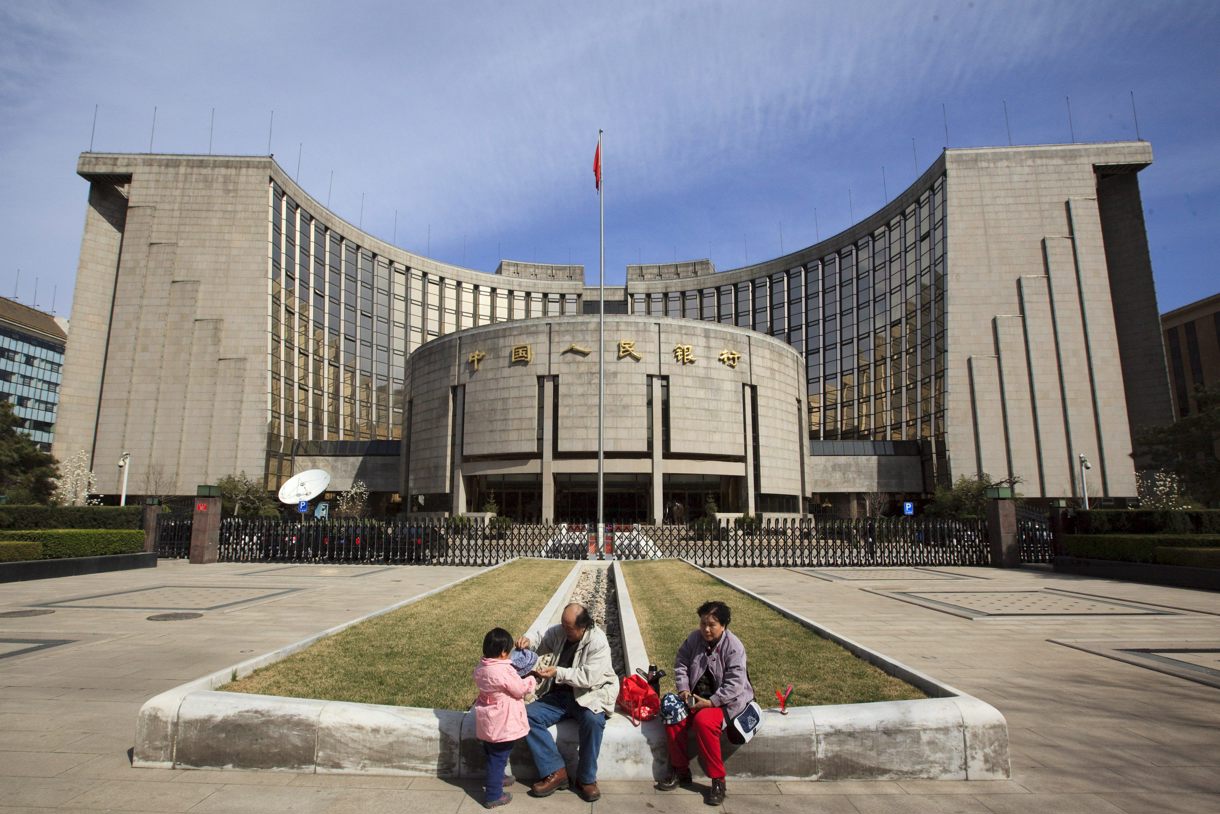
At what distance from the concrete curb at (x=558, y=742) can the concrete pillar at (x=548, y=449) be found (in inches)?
1654

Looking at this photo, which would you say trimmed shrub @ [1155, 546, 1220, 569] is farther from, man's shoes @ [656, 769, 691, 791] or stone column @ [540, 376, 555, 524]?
stone column @ [540, 376, 555, 524]

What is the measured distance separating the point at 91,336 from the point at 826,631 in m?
65.7

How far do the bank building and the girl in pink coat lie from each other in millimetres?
42436

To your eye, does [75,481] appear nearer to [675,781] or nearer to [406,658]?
[406,658]

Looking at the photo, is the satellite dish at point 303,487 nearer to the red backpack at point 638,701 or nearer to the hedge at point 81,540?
the hedge at point 81,540

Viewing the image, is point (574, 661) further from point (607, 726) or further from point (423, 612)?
point (423, 612)

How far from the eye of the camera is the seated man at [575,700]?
17.0ft

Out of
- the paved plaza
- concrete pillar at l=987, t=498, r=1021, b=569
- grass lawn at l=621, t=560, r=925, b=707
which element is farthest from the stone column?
grass lawn at l=621, t=560, r=925, b=707

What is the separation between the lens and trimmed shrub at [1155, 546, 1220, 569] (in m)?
18.5

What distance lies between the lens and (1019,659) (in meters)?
9.46

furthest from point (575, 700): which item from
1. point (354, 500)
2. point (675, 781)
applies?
point (354, 500)

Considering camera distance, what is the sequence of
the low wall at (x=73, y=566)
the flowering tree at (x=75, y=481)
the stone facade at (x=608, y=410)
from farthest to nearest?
the flowering tree at (x=75, y=481)
the stone facade at (x=608, y=410)
the low wall at (x=73, y=566)

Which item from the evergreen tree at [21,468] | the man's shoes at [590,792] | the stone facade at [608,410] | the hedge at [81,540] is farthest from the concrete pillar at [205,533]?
the evergreen tree at [21,468]

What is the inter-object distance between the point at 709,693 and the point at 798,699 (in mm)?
1954
